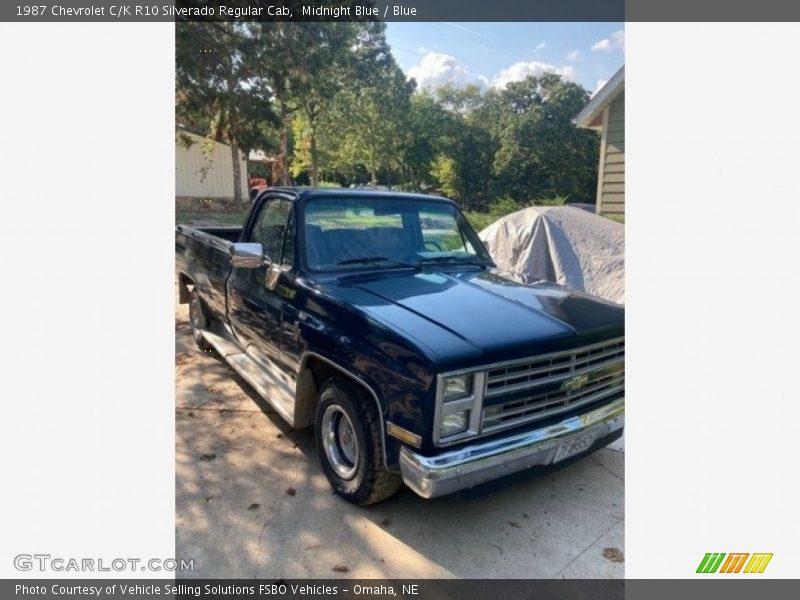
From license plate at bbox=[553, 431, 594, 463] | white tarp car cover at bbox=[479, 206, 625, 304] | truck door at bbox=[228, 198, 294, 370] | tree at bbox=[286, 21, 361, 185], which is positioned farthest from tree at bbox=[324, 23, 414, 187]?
license plate at bbox=[553, 431, 594, 463]

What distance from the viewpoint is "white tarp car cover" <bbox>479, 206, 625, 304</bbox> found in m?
7.02

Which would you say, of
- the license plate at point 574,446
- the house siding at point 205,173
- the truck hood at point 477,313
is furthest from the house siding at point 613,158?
the house siding at point 205,173

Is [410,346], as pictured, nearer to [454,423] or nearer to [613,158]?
[454,423]

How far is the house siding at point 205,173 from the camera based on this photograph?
23391mm

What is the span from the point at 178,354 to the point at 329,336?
3479 millimetres

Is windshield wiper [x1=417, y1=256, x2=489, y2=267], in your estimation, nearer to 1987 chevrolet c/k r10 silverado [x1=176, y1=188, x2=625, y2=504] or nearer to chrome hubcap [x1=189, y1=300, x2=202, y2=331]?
1987 chevrolet c/k r10 silverado [x1=176, y1=188, x2=625, y2=504]

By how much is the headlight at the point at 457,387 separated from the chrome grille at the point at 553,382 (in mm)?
112

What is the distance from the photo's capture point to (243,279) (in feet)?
14.1

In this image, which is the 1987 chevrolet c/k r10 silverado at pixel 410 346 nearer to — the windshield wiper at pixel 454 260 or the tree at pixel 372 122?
the windshield wiper at pixel 454 260

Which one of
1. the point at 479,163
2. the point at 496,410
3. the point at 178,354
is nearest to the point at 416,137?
the point at 479,163

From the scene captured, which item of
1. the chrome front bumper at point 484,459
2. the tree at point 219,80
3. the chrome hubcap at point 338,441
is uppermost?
the tree at point 219,80

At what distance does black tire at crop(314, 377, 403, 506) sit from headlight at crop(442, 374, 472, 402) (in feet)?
1.74

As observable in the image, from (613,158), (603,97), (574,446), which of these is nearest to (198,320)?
(574,446)

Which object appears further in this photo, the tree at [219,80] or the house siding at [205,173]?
the house siding at [205,173]
